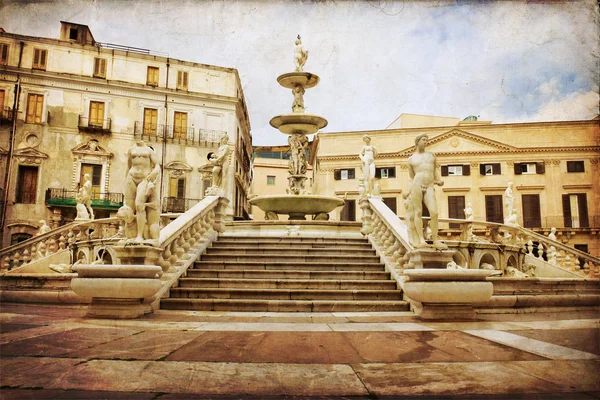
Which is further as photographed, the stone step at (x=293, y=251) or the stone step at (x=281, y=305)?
the stone step at (x=293, y=251)

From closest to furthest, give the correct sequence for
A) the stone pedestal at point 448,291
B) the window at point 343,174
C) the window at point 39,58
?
the stone pedestal at point 448,291 < the window at point 39,58 < the window at point 343,174

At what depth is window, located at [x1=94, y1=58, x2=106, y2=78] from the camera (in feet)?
102

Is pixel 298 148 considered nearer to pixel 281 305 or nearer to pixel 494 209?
pixel 281 305

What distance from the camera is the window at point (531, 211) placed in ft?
116

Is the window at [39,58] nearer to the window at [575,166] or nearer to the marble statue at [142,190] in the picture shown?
the marble statue at [142,190]

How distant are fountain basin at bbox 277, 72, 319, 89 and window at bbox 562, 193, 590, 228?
28436mm

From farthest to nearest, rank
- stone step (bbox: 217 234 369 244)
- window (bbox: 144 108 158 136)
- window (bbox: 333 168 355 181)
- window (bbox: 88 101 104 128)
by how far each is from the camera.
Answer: window (bbox: 333 168 355 181) < window (bbox: 144 108 158 136) < window (bbox: 88 101 104 128) < stone step (bbox: 217 234 369 244)

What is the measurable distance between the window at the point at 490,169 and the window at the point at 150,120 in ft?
87.3

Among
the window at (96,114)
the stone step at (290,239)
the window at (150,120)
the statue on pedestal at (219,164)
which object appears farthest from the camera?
the window at (150,120)

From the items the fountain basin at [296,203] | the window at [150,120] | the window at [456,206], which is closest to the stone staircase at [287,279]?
the fountain basin at [296,203]

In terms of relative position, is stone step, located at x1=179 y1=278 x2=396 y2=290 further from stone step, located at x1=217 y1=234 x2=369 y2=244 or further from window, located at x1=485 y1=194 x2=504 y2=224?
window, located at x1=485 y1=194 x2=504 y2=224

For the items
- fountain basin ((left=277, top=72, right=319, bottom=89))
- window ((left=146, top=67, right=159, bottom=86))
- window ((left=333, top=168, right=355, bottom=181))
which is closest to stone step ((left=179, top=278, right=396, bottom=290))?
fountain basin ((left=277, top=72, right=319, bottom=89))

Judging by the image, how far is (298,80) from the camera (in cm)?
1592

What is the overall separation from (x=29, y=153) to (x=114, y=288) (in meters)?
27.3
